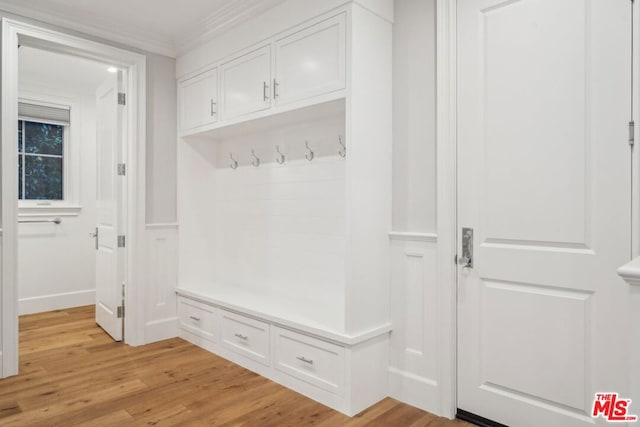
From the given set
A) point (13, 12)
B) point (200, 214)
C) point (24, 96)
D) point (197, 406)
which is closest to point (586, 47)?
point (197, 406)

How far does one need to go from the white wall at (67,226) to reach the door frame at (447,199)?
3500mm

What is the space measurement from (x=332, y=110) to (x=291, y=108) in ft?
0.89

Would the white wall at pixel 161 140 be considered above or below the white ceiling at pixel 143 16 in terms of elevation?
below

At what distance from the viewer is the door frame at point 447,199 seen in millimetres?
2234

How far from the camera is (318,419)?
221 centimetres

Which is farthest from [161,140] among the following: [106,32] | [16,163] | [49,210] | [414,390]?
[414,390]

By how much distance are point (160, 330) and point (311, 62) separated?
2.56 m

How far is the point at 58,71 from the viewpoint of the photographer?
14.0 ft

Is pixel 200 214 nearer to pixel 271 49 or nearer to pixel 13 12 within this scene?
pixel 271 49

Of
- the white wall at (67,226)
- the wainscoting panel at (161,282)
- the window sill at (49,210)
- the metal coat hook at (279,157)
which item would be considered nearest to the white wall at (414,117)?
the metal coat hook at (279,157)

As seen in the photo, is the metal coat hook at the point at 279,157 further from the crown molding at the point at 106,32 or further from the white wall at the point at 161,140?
the crown molding at the point at 106,32

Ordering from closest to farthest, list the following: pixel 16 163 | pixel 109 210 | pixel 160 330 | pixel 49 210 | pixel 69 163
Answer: pixel 16 163, pixel 160 330, pixel 109 210, pixel 49 210, pixel 69 163

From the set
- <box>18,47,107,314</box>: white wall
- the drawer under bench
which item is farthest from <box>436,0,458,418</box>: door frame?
<box>18,47,107,314</box>: white wall

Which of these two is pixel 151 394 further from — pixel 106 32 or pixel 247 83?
pixel 106 32
